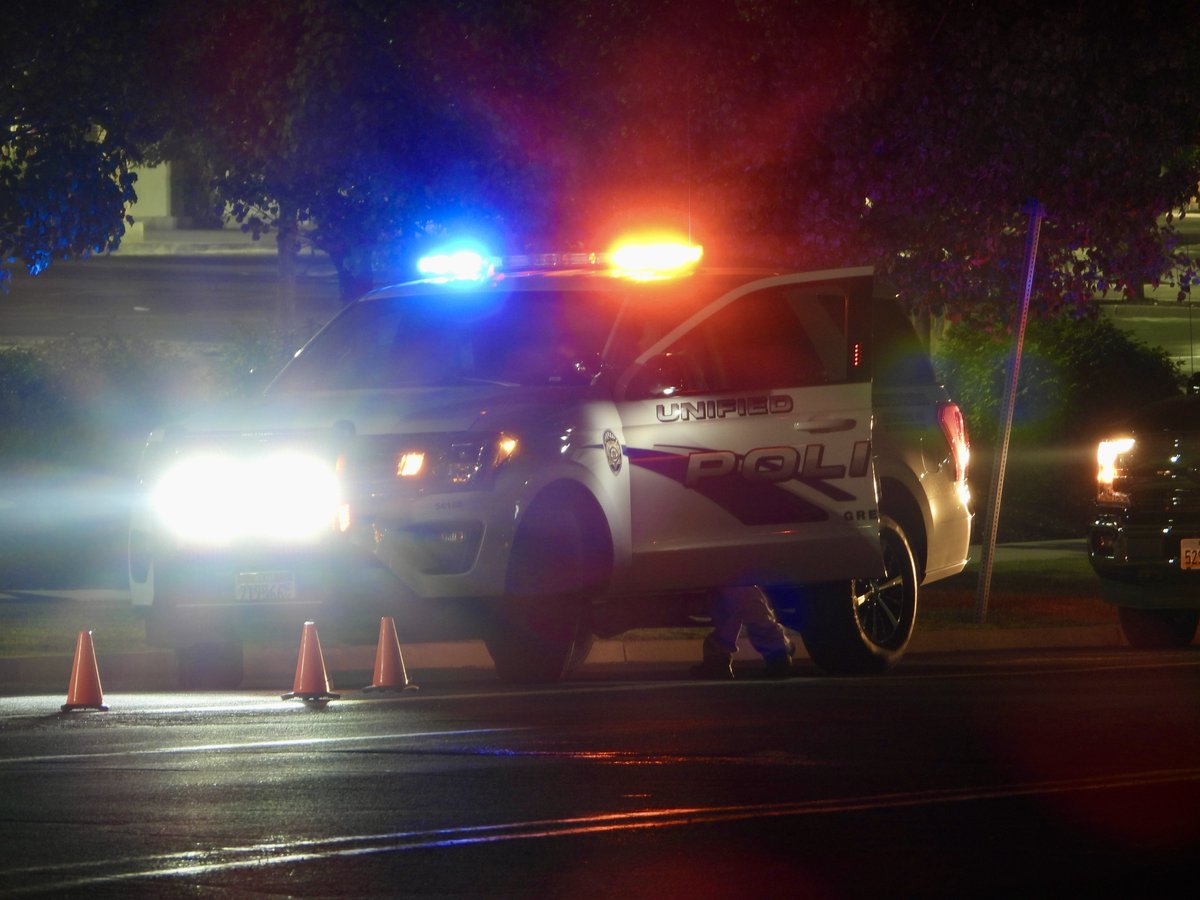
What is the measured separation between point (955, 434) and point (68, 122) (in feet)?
31.3

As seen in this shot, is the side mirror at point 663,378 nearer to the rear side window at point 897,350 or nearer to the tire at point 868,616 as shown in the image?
the tire at point 868,616

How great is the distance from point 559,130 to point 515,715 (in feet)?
24.0

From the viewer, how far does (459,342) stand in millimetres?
12781

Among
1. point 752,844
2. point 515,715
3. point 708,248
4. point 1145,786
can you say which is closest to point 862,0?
point 708,248

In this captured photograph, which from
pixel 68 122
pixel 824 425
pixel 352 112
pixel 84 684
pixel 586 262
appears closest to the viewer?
pixel 84 684

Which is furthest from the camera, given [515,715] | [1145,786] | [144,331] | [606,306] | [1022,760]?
[144,331]

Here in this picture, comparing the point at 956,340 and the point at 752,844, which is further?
the point at 956,340

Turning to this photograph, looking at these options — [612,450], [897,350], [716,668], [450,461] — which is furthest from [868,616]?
[450,461]

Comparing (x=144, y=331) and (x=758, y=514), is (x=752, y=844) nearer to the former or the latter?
(x=758, y=514)

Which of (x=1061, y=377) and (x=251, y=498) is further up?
(x=1061, y=377)

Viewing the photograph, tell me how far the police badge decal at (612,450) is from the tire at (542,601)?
31 cm

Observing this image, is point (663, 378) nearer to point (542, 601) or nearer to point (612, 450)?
point (612, 450)

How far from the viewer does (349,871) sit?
732 centimetres

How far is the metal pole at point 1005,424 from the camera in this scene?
16016 millimetres
